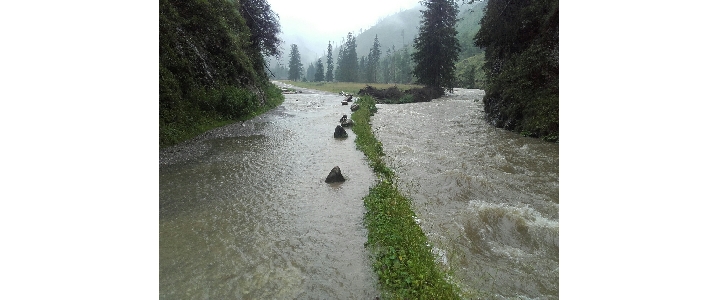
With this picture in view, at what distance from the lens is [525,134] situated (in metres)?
17.1

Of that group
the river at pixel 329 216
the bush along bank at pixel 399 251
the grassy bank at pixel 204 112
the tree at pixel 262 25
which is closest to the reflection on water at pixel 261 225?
the river at pixel 329 216

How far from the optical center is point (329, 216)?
8.26m

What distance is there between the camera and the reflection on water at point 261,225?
562cm

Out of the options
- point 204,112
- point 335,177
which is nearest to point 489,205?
point 335,177

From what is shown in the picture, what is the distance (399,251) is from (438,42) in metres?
40.6

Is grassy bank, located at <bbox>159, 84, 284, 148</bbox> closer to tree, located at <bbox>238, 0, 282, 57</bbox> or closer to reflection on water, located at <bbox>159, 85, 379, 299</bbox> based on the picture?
A: reflection on water, located at <bbox>159, 85, 379, 299</bbox>

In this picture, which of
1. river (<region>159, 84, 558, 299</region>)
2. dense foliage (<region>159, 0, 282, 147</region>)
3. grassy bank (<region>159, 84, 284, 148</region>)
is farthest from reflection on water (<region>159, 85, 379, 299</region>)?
dense foliage (<region>159, 0, 282, 147</region>)

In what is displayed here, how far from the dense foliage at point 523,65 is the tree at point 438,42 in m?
21.0

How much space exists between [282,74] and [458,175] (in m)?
167

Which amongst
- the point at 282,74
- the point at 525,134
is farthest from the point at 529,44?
the point at 282,74

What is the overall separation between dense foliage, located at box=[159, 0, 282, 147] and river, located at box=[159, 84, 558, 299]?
1.69 m

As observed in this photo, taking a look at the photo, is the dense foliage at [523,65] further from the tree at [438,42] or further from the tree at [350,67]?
the tree at [350,67]

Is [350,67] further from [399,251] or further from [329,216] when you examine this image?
[399,251]

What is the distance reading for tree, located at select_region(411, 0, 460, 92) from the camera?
142 feet
